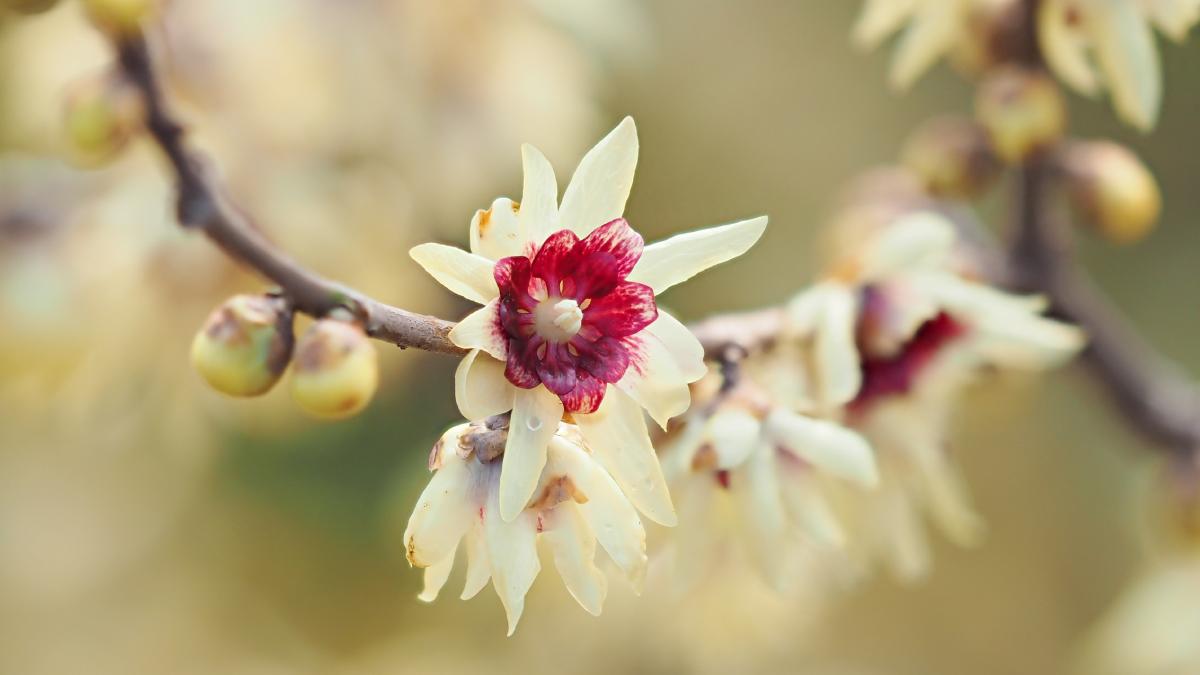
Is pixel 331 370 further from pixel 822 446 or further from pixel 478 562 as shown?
pixel 822 446

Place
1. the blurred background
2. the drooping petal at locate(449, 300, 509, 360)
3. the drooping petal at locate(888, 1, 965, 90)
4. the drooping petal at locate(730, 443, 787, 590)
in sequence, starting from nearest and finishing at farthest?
the drooping petal at locate(449, 300, 509, 360)
the drooping petal at locate(730, 443, 787, 590)
the drooping petal at locate(888, 1, 965, 90)
the blurred background

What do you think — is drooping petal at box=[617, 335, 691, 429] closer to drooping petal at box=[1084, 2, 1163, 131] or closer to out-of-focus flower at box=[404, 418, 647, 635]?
out-of-focus flower at box=[404, 418, 647, 635]

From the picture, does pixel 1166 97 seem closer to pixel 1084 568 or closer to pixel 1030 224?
pixel 1084 568

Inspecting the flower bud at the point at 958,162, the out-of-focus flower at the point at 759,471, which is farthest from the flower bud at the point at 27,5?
the flower bud at the point at 958,162

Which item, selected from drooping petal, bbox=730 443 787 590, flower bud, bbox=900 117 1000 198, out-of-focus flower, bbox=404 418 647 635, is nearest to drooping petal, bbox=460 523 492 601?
out-of-focus flower, bbox=404 418 647 635

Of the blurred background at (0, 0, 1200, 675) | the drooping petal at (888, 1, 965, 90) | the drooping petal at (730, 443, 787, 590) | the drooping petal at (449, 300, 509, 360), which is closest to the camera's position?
the drooping petal at (449, 300, 509, 360)

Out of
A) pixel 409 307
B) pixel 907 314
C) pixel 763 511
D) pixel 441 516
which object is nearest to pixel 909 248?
pixel 907 314

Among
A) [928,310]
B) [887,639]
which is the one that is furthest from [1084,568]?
[928,310]

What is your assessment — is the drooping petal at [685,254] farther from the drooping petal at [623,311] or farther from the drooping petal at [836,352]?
the drooping petal at [836,352]
